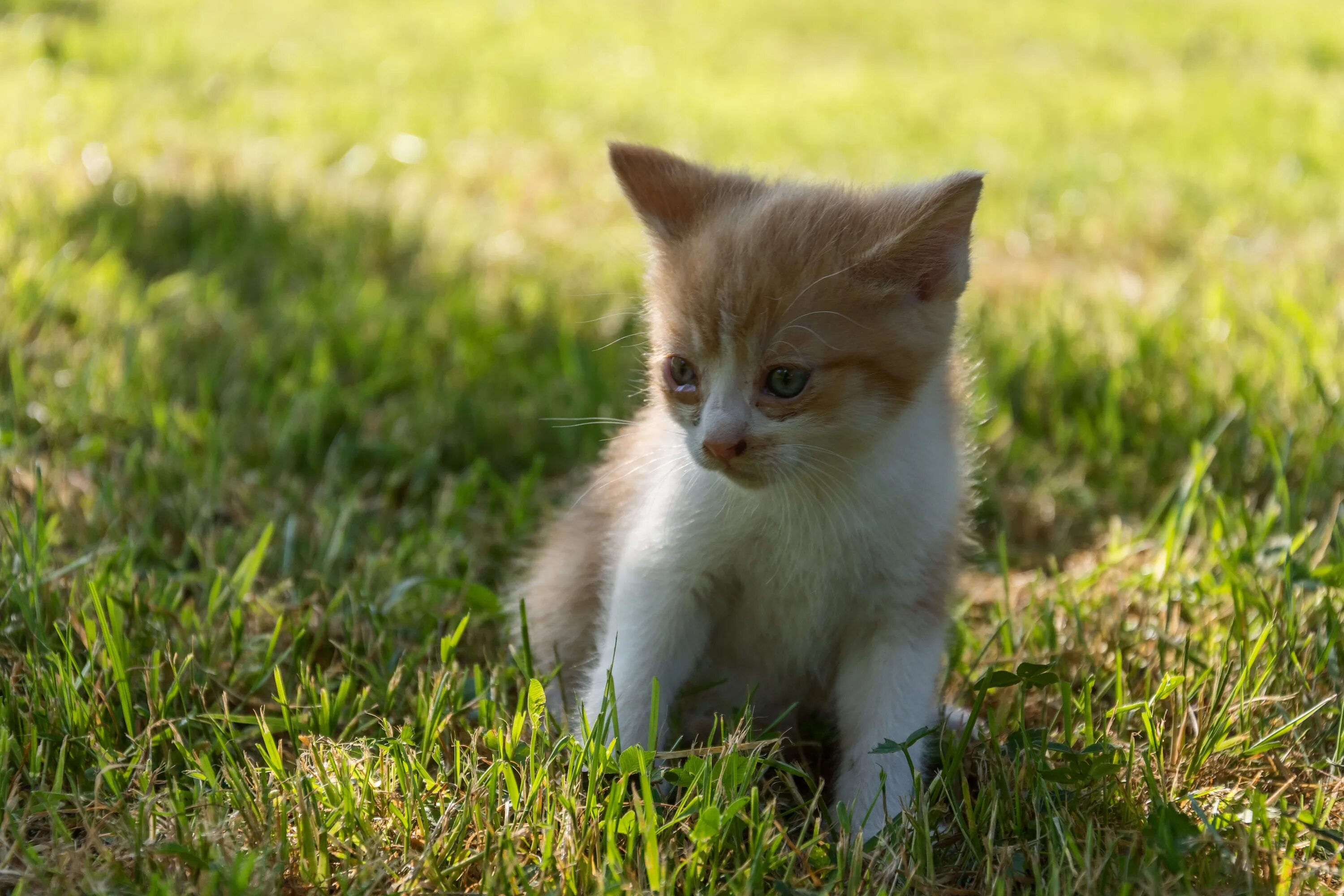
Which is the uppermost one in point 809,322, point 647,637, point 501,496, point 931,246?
point 931,246

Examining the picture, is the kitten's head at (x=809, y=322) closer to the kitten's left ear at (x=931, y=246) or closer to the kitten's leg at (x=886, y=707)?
the kitten's left ear at (x=931, y=246)

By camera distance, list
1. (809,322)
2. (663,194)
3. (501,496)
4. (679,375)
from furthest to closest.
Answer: (501,496) < (663,194) < (679,375) < (809,322)

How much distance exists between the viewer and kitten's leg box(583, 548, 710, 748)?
2.22 meters

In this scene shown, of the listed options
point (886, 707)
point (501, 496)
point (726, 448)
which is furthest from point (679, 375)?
point (501, 496)

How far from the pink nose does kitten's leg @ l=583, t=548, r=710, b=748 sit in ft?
0.89

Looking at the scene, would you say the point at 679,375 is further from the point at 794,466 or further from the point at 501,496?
the point at 501,496

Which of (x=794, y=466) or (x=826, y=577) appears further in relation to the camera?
(x=826, y=577)

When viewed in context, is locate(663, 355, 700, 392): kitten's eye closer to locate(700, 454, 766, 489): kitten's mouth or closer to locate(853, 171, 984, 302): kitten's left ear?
locate(700, 454, 766, 489): kitten's mouth

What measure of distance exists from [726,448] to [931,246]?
0.50m

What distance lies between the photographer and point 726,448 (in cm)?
204

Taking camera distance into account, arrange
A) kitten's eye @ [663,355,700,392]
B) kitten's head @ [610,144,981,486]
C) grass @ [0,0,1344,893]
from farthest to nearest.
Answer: kitten's eye @ [663,355,700,392] < kitten's head @ [610,144,981,486] < grass @ [0,0,1344,893]

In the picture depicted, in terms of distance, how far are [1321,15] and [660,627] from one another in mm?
11987

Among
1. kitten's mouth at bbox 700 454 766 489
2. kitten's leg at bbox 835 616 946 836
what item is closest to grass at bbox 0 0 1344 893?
kitten's leg at bbox 835 616 946 836

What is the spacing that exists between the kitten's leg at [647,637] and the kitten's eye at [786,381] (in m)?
0.38
